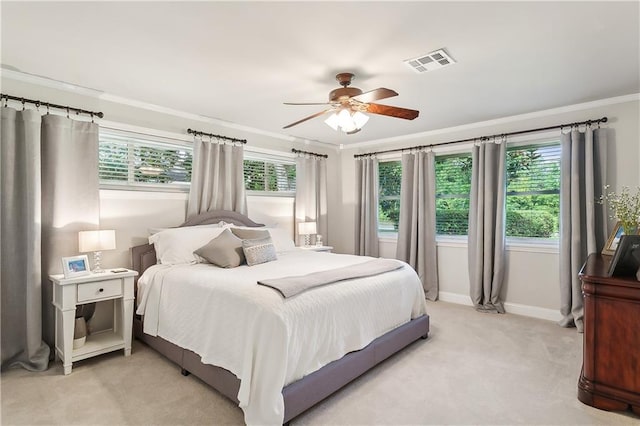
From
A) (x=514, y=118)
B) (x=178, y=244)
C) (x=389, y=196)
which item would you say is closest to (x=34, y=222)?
(x=178, y=244)

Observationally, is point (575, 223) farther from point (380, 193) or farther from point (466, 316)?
point (380, 193)

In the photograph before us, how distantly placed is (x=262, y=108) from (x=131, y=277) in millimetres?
2205

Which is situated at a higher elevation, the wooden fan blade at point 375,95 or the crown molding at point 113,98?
the crown molding at point 113,98

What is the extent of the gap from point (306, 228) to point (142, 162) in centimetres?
234

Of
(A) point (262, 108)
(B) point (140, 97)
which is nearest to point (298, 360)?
(A) point (262, 108)

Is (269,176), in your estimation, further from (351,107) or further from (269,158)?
(351,107)

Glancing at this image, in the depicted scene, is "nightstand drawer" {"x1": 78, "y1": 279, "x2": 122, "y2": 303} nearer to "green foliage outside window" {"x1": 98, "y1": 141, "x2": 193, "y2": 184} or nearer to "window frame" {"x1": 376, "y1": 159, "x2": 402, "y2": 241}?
"green foliage outside window" {"x1": 98, "y1": 141, "x2": 193, "y2": 184}

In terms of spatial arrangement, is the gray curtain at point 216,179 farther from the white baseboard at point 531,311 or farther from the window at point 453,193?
the white baseboard at point 531,311

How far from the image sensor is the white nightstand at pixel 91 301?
2688 mm

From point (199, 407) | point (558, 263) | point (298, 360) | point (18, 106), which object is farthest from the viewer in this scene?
point (558, 263)

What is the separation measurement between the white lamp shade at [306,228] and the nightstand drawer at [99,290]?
255 centimetres

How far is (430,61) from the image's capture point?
103 inches

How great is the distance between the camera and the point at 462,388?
8.00 ft

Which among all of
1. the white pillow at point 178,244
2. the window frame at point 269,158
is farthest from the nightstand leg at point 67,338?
the window frame at point 269,158
